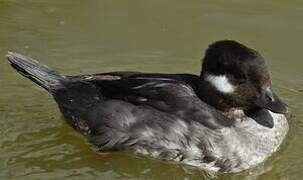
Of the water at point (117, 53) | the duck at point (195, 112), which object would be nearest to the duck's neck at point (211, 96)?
the duck at point (195, 112)

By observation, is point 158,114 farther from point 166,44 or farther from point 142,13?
point 142,13

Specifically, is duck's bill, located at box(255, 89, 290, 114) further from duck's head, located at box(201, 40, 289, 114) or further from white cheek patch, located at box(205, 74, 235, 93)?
white cheek patch, located at box(205, 74, 235, 93)

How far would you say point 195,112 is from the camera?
667 centimetres

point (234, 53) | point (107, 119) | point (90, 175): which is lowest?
point (90, 175)

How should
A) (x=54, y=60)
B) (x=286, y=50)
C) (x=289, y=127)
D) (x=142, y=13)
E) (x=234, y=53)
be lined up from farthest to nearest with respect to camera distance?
(x=142, y=13) < (x=286, y=50) < (x=54, y=60) < (x=289, y=127) < (x=234, y=53)

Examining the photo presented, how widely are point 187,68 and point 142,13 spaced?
1.46 m

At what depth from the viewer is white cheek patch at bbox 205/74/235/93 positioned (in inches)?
265

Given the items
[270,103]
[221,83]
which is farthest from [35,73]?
[270,103]

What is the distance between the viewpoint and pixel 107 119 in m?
6.75

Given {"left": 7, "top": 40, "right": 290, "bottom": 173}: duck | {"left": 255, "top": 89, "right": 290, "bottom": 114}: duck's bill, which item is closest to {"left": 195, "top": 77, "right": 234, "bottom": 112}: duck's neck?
{"left": 7, "top": 40, "right": 290, "bottom": 173}: duck

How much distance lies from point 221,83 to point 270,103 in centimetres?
43

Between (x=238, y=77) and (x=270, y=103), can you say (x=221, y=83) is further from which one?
(x=270, y=103)

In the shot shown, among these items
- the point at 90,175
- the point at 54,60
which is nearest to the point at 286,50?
the point at 54,60

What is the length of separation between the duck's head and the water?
0.62m
